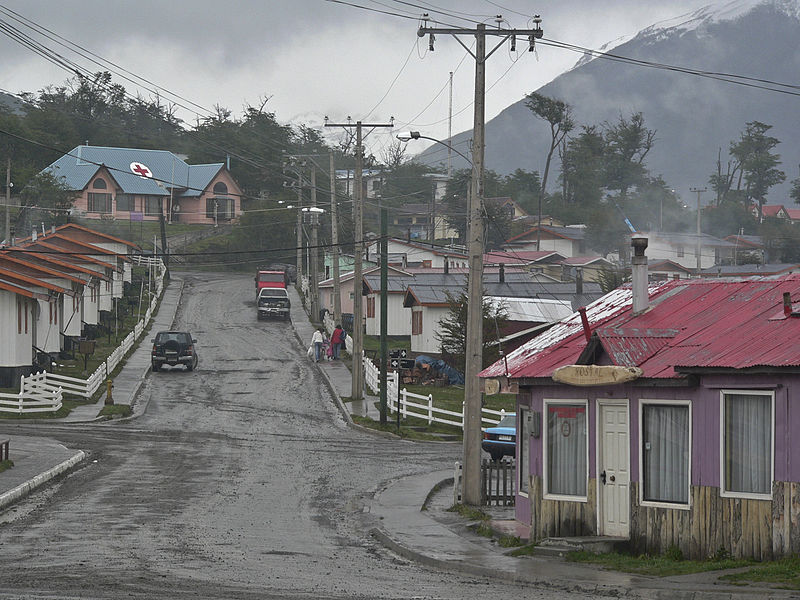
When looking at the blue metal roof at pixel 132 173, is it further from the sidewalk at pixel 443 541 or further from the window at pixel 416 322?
the sidewalk at pixel 443 541

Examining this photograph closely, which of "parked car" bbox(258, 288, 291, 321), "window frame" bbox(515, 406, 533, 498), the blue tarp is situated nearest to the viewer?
"window frame" bbox(515, 406, 533, 498)

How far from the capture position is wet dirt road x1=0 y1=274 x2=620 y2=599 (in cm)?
1409

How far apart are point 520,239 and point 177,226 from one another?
32.5 m

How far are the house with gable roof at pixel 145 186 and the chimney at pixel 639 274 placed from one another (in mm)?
88187

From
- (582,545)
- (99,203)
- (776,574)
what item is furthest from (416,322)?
(99,203)

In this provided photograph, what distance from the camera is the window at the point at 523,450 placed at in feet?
64.0

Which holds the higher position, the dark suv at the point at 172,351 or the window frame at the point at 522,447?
the dark suv at the point at 172,351

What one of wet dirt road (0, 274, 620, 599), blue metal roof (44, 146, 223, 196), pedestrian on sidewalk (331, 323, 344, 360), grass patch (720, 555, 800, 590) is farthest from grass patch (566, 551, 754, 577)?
blue metal roof (44, 146, 223, 196)

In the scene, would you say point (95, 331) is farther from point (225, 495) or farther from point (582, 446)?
point (582, 446)

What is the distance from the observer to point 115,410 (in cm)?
3981

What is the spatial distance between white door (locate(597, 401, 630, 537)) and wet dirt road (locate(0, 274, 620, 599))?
2.71 m

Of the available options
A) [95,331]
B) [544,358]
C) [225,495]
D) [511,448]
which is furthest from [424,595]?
[95,331]

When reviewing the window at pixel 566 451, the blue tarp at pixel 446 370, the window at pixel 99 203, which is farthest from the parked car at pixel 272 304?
the window at pixel 566 451

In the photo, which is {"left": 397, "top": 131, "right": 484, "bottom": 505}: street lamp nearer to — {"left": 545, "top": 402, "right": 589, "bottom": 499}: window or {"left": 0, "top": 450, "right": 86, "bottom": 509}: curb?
{"left": 545, "top": 402, "right": 589, "bottom": 499}: window
